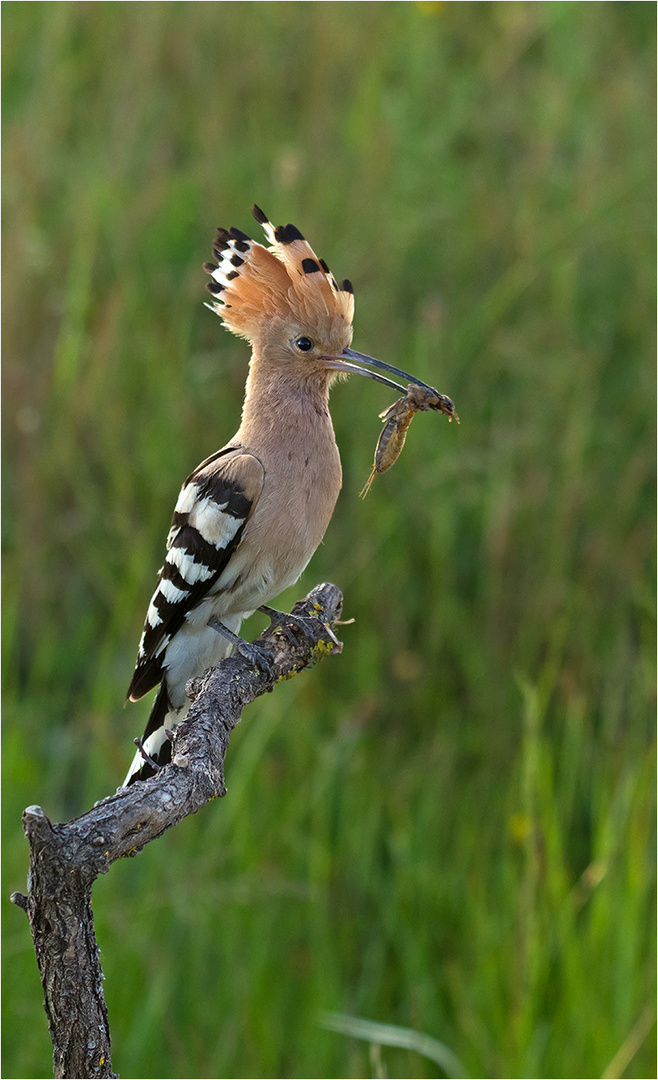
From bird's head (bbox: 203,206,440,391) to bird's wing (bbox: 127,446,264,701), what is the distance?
205 mm

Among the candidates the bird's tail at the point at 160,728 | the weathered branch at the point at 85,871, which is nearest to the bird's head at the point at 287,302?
the bird's tail at the point at 160,728

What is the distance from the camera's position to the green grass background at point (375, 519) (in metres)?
2.07

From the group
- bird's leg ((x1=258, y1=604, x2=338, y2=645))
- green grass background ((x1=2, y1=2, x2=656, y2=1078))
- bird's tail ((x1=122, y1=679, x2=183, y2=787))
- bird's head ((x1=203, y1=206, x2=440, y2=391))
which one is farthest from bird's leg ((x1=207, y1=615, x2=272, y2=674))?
green grass background ((x1=2, y1=2, x2=656, y2=1078))

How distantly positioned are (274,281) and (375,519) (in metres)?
1.29

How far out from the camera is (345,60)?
4148mm

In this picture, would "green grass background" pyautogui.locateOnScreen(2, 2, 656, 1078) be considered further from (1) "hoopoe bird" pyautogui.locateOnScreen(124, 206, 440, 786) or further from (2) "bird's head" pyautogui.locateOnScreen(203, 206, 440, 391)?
(2) "bird's head" pyautogui.locateOnScreen(203, 206, 440, 391)

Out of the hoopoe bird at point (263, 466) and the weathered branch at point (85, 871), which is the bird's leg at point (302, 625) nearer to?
the hoopoe bird at point (263, 466)

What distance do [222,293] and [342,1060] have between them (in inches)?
58.5

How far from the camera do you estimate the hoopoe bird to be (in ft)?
5.47

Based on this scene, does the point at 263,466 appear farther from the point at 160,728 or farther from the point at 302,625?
the point at 160,728

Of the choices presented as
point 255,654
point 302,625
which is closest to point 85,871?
point 255,654

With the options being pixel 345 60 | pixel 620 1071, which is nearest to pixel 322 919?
pixel 620 1071

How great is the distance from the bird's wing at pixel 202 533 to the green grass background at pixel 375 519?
612 millimetres

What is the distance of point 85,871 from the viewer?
2.69ft
